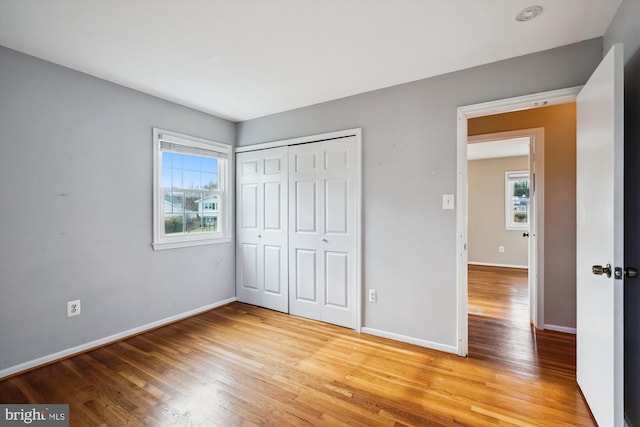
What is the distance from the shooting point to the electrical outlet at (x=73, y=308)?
2.50m

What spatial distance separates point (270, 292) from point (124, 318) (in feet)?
5.14

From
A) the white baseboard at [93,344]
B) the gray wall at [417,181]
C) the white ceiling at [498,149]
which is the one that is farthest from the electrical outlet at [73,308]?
the white ceiling at [498,149]

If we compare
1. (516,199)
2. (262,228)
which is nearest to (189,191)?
(262,228)

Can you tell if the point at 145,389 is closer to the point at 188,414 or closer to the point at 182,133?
the point at 188,414

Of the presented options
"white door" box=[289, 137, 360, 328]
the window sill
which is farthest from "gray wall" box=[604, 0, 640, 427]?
the window sill

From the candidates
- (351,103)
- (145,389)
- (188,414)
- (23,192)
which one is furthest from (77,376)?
(351,103)

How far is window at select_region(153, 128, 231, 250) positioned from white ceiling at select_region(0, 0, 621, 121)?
0.80 m

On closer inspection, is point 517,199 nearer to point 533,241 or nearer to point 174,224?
point 533,241

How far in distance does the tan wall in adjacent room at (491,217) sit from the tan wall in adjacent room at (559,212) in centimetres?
385

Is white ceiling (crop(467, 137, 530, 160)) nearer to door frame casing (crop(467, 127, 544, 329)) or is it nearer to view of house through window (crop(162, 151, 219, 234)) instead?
door frame casing (crop(467, 127, 544, 329))

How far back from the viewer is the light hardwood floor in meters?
1.74

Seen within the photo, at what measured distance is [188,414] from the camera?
1.77 m

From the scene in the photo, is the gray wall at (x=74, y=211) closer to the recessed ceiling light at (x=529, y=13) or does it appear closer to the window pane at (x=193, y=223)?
the window pane at (x=193, y=223)

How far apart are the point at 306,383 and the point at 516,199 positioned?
6453mm
